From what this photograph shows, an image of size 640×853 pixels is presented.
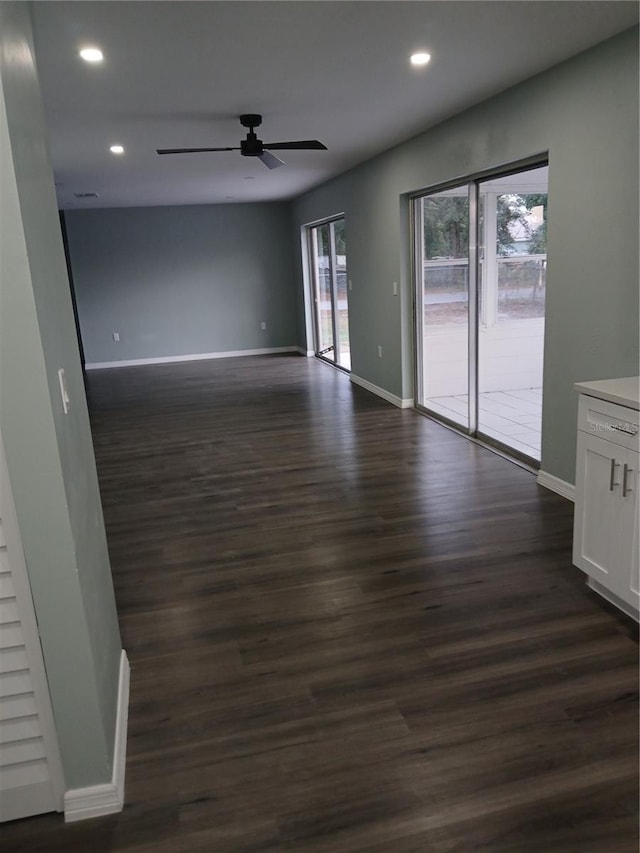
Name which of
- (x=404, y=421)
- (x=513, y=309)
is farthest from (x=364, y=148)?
(x=404, y=421)

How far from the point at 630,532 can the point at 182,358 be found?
29.4 feet

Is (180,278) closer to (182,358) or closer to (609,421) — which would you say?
(182,358)

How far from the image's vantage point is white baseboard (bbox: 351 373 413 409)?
20.8 feet

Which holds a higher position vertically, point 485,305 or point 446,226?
point 446,226

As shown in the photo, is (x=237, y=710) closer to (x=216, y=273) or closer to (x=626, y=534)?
(x=626, y=534)

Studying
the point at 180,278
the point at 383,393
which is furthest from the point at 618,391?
the point at 180,278

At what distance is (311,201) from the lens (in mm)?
8898

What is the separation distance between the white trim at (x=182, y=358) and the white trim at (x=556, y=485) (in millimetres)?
7244

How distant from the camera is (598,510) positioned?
265 cm

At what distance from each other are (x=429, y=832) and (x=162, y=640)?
1.34m

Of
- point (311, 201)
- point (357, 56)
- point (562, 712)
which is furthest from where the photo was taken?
point (311, 201)

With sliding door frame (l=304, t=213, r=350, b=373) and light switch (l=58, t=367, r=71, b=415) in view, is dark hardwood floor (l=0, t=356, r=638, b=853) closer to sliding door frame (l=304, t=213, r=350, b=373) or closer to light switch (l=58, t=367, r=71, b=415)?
light switch (l=58, t=367, r=71, b=415)

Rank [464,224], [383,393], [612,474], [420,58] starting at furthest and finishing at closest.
Result: [383,393] → [464,224] → [420,58] → [612,474]

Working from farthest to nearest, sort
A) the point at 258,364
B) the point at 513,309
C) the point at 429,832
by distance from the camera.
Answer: the point at 258,364
the point at 513,309
the point at 429,832
